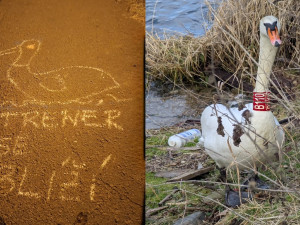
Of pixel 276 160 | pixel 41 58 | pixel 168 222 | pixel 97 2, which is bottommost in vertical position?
pixel 168 222

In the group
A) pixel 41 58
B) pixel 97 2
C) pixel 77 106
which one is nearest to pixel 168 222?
pixel 77 106

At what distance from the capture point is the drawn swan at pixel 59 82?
4336 millimetres

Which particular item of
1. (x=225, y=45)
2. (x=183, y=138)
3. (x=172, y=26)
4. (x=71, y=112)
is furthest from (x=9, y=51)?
(x=172, y=26)

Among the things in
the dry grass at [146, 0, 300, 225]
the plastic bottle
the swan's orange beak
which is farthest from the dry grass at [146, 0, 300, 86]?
the swan's orange beak

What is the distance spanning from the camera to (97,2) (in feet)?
19.1

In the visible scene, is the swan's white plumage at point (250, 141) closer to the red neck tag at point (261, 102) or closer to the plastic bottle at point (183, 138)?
the red neck tag at point (261, 102)

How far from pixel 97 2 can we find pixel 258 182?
297 cm

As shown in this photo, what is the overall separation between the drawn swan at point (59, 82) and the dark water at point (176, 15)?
3486mm

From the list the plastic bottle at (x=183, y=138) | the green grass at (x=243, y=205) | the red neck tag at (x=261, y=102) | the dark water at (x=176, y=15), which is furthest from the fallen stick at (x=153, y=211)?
the dark water at (x=176, y=15)

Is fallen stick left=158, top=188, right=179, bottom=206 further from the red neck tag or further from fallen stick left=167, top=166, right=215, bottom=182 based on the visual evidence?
the red neck tag

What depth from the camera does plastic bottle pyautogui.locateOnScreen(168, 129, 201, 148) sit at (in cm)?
457

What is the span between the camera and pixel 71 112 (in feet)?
13.6

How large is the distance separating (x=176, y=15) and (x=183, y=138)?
456 centimetres

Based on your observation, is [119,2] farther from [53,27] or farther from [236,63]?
[236,63]
